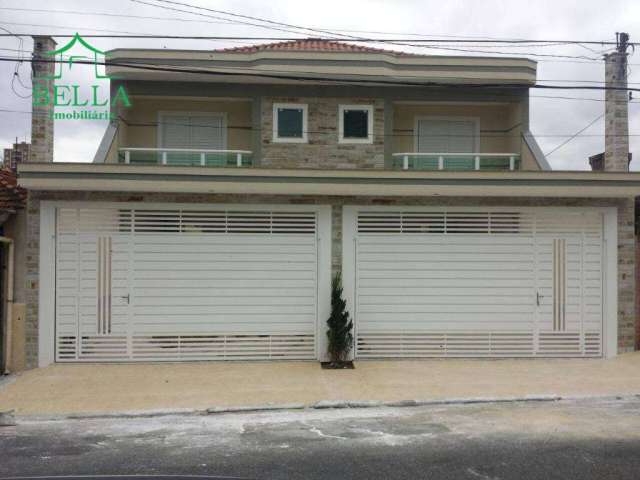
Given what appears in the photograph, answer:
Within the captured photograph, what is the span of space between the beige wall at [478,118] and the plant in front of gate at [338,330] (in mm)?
5450

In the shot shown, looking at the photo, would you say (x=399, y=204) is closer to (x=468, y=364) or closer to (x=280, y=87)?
(x=468, y=364)

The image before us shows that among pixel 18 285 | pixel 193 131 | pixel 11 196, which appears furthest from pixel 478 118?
pixel 18 285

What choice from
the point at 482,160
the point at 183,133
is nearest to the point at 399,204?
the point at 482,160

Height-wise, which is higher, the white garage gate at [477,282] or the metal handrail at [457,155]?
the metal handrail at [457,155]

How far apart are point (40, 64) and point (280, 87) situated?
16.9 feet

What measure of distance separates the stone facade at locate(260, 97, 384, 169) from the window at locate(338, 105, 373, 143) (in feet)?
0.39

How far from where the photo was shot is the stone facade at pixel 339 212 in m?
10.0

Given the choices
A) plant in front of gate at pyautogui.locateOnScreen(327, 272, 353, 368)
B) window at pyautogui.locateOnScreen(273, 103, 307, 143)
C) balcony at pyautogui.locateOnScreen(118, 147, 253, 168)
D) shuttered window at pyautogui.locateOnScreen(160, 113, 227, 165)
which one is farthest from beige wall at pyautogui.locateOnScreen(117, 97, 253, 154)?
plant in front of gate at pyautogui.locateOnScreen(327, 272, 353, 368)

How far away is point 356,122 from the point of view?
13742mm

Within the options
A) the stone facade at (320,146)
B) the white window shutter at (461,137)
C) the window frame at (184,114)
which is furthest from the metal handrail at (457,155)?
the window frame at (184,114)

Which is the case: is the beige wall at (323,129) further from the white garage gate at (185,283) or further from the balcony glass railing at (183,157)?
the white garage gate at (185,283)

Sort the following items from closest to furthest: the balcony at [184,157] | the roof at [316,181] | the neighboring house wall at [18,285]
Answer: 1. the roof at [316,181]
2. the neighboring house wall at [18,285]
3. the balcony at [184,157]

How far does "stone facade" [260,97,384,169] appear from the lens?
1345cm

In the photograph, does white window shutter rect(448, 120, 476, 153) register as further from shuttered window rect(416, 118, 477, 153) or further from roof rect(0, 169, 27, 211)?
roof rect(0, 169, 27, 211)
